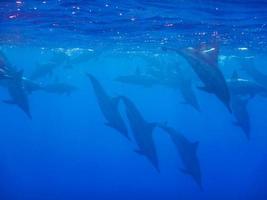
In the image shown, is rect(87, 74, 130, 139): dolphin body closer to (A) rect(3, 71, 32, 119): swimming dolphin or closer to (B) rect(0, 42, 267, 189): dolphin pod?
(B) rect(0, 42, 267, 189): dolphin pod

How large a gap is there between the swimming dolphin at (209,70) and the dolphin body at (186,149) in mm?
7266

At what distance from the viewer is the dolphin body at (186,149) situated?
17.6m

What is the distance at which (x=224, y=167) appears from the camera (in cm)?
5109

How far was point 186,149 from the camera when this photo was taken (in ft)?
59.0

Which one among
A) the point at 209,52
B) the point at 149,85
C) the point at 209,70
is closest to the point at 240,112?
the point at 149,85

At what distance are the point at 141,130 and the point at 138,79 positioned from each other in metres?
10.0

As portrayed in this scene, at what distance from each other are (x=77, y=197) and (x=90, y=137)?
46.0m

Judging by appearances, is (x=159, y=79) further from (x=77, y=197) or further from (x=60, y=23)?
(x=77, y=197)

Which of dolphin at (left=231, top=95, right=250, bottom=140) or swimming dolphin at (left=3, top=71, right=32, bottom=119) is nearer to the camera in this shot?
swimming dolphin at (left=3, top=71, right=32, bottom=119)

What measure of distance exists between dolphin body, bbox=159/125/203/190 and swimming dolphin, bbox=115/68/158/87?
8.01m

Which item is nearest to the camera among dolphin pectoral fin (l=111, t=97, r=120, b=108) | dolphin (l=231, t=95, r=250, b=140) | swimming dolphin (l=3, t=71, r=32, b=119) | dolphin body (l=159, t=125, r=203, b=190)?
dolphin pectoral fin (l=111, t=97, r=120, b=108)

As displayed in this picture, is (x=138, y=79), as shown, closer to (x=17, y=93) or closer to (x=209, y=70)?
(x=17, y=93)

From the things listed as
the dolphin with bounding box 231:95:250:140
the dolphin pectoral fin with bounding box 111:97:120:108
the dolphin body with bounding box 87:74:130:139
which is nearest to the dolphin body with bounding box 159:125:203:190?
the dolphin body with bounding box 87:74:130:139

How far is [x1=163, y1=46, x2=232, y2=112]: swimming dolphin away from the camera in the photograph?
9.82m
